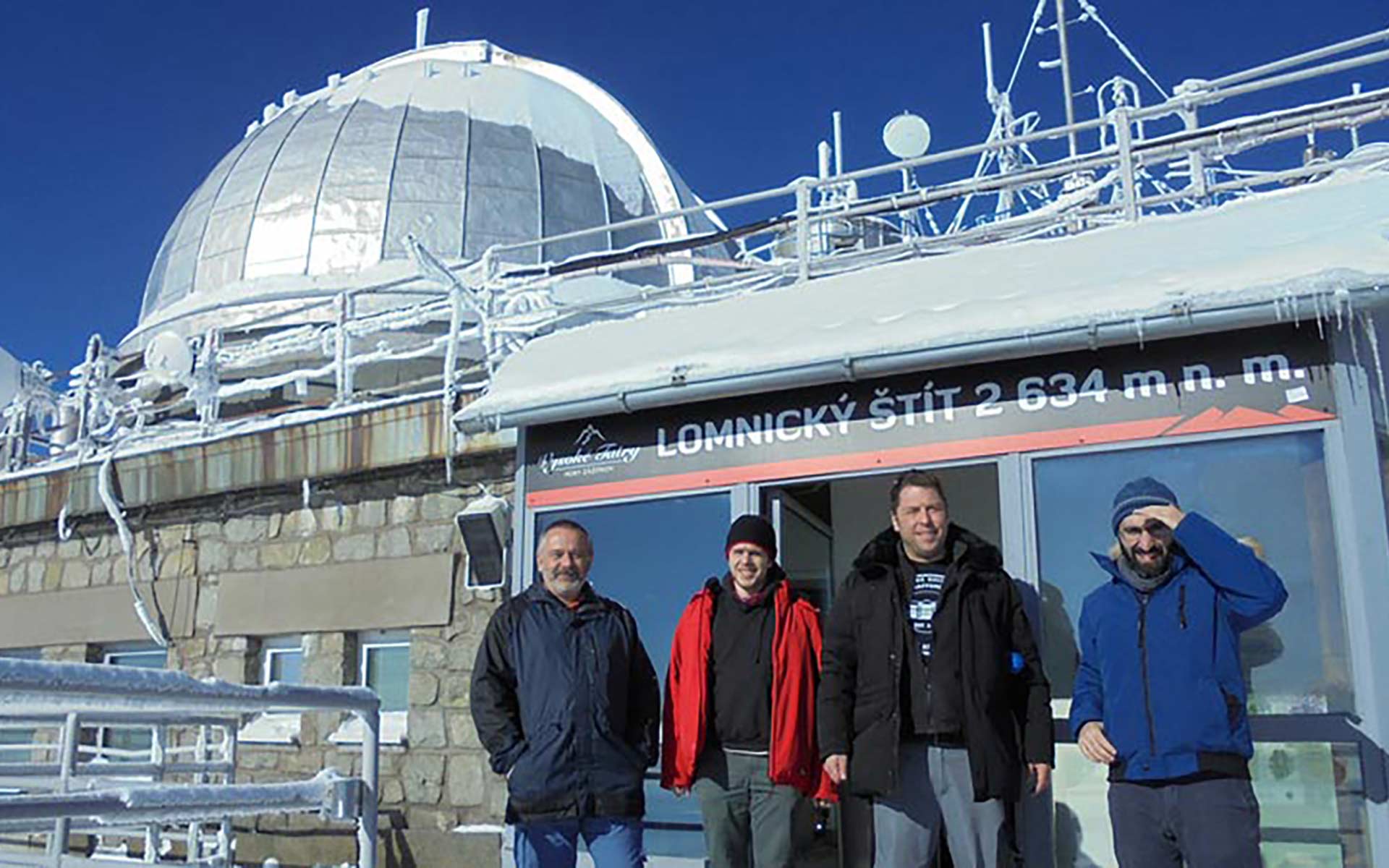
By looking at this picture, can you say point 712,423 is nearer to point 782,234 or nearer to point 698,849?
point 698,849

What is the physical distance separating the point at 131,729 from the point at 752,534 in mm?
5335

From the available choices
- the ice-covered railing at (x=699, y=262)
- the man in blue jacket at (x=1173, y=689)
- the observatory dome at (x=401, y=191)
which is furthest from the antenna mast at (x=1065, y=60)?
the man in blue jacket at (x=1173, y=689)

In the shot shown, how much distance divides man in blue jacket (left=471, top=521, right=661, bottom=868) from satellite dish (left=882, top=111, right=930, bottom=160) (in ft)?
20.3

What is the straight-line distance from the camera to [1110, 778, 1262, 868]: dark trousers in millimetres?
3383

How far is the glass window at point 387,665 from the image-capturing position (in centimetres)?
674

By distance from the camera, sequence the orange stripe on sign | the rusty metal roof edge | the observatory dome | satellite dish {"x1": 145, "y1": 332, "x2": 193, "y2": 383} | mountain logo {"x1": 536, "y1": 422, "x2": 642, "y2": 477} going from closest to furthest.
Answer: the orange stripe on sign
mountain logo {"x1": 536, "y1": 422, "x2": 642, "y2": 477}
the rusty metal roof edge
satellite dish {"x1": 145, "y1": 332, "x2": 193, "y2": 383}
the observatory dome

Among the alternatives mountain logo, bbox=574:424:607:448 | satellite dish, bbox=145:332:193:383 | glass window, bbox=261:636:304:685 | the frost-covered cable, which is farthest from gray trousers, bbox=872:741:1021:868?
satellite dish, bbox=145:332:193:383

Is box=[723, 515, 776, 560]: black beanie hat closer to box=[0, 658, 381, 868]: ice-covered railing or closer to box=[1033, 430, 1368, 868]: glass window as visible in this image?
box=[1033, 430, 1368, 868]: glass window

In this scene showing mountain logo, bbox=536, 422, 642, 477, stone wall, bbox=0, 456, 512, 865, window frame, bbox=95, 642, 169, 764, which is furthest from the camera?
window frame, bbox=95, 642, 169, 764

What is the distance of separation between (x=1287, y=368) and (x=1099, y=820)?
1.69 metres

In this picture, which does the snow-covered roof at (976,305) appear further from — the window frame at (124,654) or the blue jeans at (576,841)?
the window frame at (124,654)

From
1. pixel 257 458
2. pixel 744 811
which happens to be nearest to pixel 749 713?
pixel 744 811

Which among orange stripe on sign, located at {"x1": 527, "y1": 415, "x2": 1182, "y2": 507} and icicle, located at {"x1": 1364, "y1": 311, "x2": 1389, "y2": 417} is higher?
icicle, located at {"x1": 1364, "y1": 311, "x2": 1389, "y2": 417}

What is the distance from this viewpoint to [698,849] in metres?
5.06
